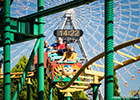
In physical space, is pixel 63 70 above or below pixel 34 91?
above

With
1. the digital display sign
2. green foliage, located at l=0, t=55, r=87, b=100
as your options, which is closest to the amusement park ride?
the digital display sign

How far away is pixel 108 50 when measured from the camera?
475 cm

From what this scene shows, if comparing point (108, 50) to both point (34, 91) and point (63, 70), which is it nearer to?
point (63, 70)

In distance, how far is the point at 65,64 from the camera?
47.8 ft

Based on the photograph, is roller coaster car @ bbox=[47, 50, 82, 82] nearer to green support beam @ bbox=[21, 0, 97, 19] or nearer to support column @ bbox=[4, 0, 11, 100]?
support column @ bbox=[4, 0, 11, 100]

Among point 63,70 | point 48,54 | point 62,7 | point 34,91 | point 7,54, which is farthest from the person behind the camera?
point 34,91

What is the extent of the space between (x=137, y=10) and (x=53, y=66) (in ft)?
69.7

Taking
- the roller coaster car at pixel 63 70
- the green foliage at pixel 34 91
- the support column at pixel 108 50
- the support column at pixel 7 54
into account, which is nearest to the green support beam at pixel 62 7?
the support column at pixel 7 54

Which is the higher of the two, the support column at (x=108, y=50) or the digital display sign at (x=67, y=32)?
the digital display sign at (x=67, y=32)

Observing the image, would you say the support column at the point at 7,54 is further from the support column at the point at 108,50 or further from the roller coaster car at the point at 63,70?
the roller coaster car at the point at 63,70

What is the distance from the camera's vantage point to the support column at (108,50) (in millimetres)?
4680

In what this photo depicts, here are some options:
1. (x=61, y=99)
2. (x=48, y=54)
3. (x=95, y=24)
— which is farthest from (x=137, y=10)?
(x=48, y=54)

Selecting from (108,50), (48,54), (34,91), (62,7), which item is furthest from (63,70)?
(34,91)

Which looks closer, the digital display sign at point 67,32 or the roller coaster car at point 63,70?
the roller coaster car at point 63,70
